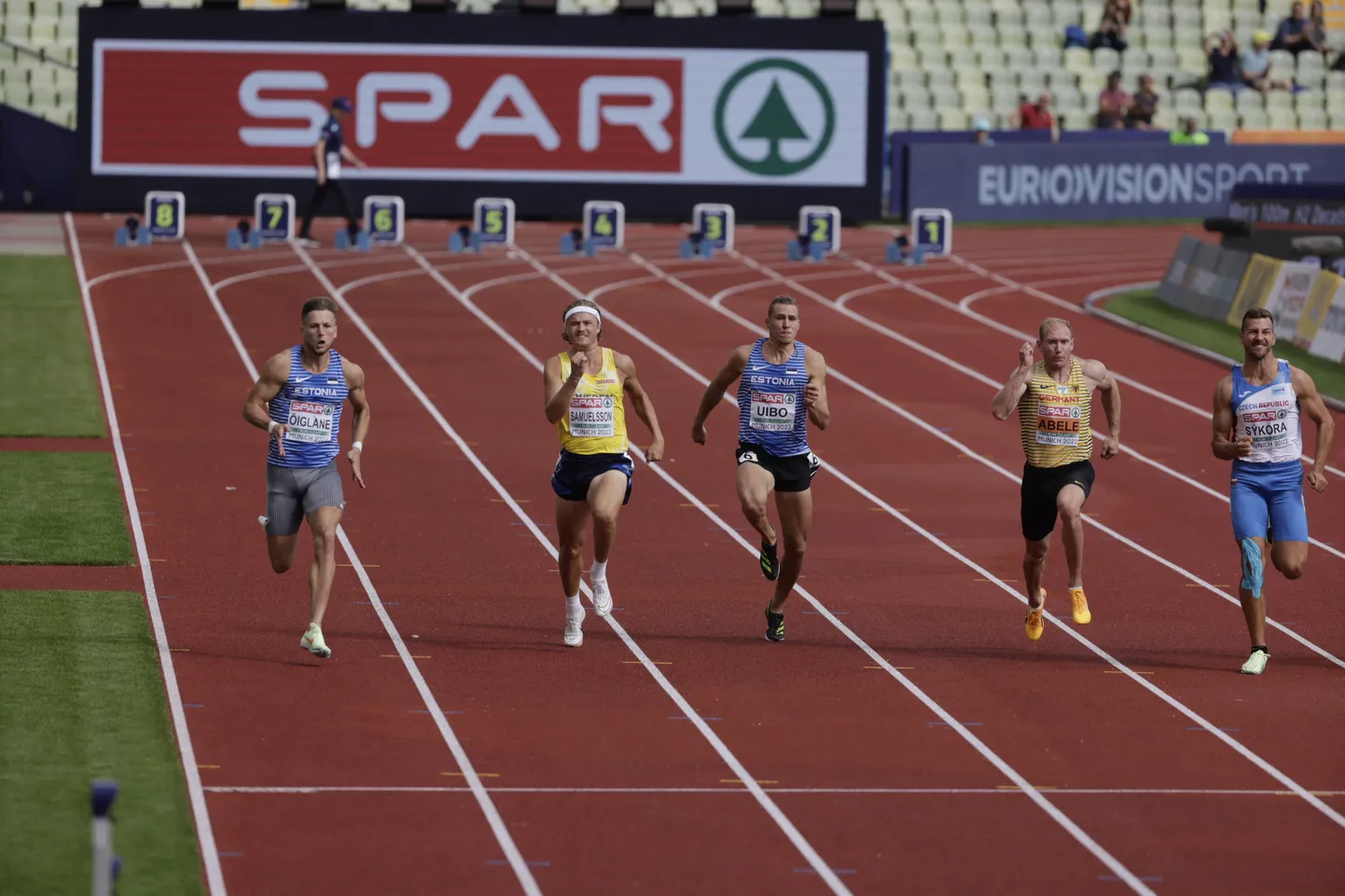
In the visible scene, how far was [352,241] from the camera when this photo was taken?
32.0 m

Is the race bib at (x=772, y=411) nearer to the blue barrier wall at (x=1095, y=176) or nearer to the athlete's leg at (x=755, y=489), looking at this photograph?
the athlete's leg at (x=755, y=489)

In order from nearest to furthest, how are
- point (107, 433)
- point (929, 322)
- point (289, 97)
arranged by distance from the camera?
1. point (107, 433)
2. point (929, 322)
3. point (289, 97)

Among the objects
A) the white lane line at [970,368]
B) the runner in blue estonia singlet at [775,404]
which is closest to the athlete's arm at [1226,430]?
the white lane line at [970,368]

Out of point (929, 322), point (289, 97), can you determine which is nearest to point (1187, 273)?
point (929, 322)

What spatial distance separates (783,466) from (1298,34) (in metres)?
33.5

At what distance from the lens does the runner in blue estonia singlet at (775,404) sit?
12.6 meters

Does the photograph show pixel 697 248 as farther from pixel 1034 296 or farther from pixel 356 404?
pixel 356 404

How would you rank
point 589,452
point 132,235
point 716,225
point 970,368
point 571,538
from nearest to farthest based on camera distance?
point 589,452 → point 571,538 → point 970,368 → point 132,235 → point 716,225

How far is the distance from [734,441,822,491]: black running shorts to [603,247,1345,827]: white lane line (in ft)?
4.05

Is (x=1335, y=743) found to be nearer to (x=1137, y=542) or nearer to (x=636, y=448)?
(x=1137, y=542)

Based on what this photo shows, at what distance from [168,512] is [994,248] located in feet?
65.5

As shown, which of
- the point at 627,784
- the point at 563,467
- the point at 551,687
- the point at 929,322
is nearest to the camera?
the point at 627,784

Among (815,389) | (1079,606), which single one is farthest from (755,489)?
(1079,606)

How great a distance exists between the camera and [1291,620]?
1392 centimetres
